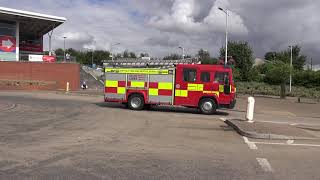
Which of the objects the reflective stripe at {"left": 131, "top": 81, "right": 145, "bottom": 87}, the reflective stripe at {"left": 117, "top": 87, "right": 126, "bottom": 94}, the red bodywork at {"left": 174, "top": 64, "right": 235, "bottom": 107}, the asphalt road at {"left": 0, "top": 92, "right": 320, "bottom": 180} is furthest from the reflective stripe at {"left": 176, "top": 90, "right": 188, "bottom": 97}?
the asphalt road at {"left": 0, "top": 92, "right": 320, "bottom": 180}

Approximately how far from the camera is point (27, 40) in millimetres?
68625

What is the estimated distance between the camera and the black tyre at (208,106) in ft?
75.9

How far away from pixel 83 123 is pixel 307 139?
7.27 metres

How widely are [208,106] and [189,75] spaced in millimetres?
1789

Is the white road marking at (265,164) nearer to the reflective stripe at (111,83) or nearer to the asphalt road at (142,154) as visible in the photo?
the asphalt road at (142,154)

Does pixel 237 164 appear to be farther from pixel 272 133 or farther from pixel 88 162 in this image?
pixel 272 133

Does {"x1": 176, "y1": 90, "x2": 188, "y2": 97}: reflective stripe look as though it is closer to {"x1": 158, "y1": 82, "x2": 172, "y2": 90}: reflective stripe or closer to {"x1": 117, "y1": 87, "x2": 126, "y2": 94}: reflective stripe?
{"x1": 158, "y1": 82, "x2": 172, "y2": 90}: reflective stripe

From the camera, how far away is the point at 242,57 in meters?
79.2

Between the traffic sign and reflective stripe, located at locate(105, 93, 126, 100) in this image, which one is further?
the traffic sign

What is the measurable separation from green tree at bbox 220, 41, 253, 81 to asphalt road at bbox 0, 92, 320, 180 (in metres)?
64.0

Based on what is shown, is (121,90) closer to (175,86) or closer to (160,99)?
Result: (160,99)

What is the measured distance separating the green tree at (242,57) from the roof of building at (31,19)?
2998cm

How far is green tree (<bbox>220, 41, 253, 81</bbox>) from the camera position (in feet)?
255

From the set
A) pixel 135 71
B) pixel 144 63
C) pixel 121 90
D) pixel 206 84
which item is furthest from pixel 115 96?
pixel 206 84
